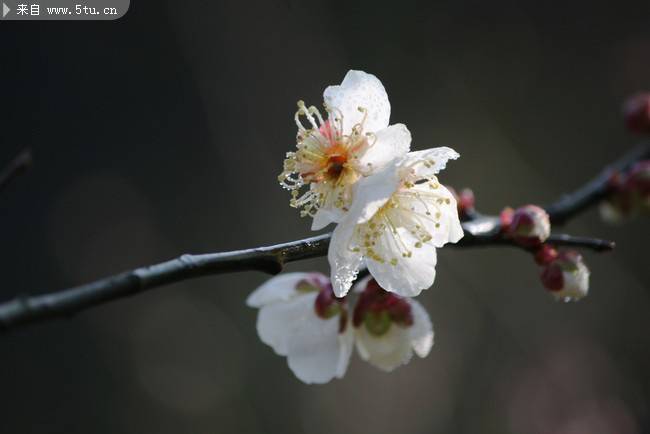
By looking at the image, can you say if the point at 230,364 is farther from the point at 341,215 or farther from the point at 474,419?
the point at 341,215

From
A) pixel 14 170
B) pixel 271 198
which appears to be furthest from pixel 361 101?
pixel 271 198

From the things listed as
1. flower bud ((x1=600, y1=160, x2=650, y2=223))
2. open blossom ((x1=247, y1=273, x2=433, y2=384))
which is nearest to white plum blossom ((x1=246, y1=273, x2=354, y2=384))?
open blossom ((x1=247, y1=273, x2=433, y2=384))

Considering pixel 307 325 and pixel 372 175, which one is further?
pixel 307 325

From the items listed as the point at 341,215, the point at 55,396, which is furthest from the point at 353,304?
the point at 55,396

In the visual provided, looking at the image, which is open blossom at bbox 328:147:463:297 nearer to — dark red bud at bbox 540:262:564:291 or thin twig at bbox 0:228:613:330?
thin twig at bbox 0:228:613:330

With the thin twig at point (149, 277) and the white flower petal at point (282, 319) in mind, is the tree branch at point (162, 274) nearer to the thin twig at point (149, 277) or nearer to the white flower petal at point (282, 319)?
the thin twig at point (149, 277)

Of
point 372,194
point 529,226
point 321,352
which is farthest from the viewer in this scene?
point 321,352

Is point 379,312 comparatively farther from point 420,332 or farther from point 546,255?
point 546,255
